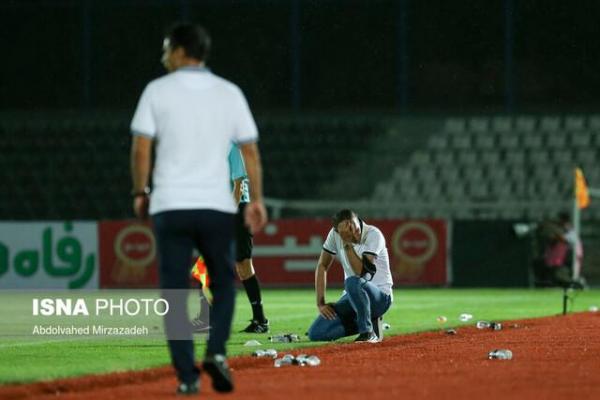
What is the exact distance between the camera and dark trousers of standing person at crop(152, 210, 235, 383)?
874 cm

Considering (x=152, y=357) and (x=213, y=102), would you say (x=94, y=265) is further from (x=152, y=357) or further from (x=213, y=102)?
(x=213, y=102)

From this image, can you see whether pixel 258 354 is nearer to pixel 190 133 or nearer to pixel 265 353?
pixel 265 353

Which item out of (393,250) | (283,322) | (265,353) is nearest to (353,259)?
(265,353)

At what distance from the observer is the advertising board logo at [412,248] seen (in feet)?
101

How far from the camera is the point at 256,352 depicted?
12.0m

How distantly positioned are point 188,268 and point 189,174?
0.55m

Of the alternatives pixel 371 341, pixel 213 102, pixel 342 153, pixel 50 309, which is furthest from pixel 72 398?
pixel 342 153

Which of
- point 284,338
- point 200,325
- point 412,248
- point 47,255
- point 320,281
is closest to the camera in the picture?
point 320,281

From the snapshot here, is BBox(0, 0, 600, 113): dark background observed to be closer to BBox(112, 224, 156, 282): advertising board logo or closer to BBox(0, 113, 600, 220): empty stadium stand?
BBox(0, 113, 600, 220): empty stadium stand

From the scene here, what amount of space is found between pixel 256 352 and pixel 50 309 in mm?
10137

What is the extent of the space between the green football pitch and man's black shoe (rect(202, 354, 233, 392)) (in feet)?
5.79

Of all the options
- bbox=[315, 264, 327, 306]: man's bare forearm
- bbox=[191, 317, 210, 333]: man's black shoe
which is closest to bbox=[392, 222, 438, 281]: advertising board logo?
bbox=[191, 317, 210, 333]: man's black shoe

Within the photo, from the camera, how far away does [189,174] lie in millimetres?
8734

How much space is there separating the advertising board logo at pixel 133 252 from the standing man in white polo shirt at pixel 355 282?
16.9 metres
